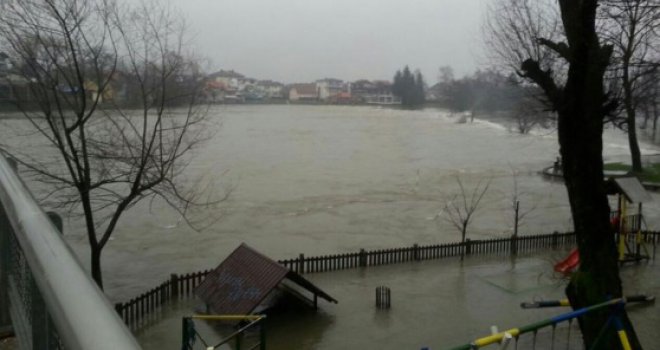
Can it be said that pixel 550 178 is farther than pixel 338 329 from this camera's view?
Yes

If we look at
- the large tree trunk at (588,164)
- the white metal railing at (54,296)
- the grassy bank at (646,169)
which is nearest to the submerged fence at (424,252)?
the large tree trunk at (588,164)

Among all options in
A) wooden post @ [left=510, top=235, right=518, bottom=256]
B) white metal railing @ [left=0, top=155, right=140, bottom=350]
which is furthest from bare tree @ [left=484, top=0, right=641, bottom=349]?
wooden post @ [left=510, top=235, right=518, bottom=256]

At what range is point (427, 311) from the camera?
1329 centimetres

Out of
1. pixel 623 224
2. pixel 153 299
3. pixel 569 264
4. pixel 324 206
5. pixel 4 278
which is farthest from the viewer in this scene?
pixel 324 206

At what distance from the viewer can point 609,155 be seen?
5356cm

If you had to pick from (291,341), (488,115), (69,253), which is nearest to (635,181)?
(291,341)

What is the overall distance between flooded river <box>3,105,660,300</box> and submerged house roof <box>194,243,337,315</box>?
11.9 ft

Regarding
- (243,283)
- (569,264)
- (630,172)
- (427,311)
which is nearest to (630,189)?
(569,264)

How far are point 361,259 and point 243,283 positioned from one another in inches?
214

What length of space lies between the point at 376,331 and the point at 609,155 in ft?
159

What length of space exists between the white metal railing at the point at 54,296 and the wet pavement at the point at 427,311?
875 centimetres

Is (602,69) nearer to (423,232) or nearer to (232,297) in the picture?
(232,297)

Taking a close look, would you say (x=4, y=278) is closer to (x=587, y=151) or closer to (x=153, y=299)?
(x=587, y=151)

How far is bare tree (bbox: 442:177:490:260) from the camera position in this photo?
2466 centimetres
